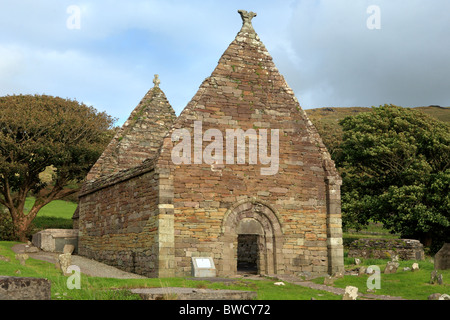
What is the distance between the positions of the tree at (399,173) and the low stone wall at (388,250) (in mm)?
2817

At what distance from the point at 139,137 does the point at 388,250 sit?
14924 millimetres

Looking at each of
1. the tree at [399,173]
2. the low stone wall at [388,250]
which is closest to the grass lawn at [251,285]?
the low stone wall at [388,250]

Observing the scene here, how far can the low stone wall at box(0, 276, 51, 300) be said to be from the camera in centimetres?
977

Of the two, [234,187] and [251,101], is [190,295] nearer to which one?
[234,187]

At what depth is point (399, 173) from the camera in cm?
3434

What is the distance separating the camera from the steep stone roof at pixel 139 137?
2783 cm

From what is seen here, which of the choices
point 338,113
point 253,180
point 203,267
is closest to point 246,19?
point 253,180

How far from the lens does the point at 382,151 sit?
111ft

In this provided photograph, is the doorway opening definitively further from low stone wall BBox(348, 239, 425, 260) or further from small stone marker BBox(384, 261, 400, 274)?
small stone marker BBox(384, 261, 400, 274)

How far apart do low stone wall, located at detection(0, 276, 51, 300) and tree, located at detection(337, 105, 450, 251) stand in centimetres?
2547
